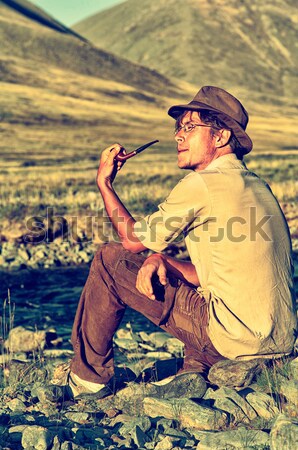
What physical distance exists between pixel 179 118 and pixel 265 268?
49.6 inches

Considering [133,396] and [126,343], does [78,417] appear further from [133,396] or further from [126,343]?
[126,343]

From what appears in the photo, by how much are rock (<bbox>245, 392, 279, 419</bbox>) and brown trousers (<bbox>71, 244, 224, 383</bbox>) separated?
0.47m

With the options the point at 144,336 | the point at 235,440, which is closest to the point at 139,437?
the point at 235,440

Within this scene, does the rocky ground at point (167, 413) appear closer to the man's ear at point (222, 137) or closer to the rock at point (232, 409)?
the rock at point (232, 409)

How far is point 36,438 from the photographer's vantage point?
15.6 ft

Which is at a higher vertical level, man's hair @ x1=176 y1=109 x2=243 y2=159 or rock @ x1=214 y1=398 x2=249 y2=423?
man's hair @ x1=176 y1=109 x2=243 y2=159

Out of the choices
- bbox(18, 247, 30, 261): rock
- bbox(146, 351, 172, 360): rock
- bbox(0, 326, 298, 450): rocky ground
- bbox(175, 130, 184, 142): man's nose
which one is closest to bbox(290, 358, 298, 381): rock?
bbox(0, 326, 298, 450): rocky ground

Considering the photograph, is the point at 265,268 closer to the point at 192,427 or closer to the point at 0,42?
the point at 192,427

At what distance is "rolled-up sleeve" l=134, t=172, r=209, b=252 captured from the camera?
5.10 m

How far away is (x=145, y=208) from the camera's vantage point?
2081cm

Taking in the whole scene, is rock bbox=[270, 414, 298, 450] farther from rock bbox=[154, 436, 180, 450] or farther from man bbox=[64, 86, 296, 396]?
man bbox=[64, 86, 296, 396]

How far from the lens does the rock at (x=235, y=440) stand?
4602 mm

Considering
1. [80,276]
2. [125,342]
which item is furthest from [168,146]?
[125,342]

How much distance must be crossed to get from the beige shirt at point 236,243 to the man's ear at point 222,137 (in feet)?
0.42
